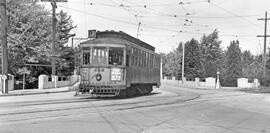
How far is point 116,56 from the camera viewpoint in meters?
20.9

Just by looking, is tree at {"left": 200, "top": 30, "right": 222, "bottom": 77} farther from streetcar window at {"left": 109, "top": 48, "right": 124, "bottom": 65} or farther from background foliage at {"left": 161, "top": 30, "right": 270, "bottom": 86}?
streetcar window at {"left": 109, "top": 48, "right": 124, "bottom": 65}

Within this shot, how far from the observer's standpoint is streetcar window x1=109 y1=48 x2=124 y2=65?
819 inches

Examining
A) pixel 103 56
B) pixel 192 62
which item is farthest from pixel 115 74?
pixel 192 62

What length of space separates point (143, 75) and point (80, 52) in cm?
526

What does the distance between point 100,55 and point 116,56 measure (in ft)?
2.82

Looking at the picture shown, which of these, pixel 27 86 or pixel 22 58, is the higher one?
pixel 22 58

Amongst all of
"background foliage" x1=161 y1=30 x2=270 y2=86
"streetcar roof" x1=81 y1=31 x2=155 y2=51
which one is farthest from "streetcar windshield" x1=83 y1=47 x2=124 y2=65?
"background foliage" x1=161 y1=30 x2=270 y2=86

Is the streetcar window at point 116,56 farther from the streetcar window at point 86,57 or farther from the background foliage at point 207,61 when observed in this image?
the background foliage at point 207,61

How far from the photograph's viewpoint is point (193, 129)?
10.8 meters

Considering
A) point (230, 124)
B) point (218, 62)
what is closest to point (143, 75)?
point (230, 124)

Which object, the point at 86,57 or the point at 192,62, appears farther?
the point at 192,62

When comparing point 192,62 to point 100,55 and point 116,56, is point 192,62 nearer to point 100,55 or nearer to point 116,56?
point 116,56

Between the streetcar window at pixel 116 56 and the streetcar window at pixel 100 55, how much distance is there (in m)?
0.28

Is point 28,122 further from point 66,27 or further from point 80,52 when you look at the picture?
point 66,27
